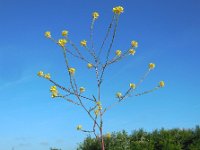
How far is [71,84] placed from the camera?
253 inches

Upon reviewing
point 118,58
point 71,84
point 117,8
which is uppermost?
point 117,8

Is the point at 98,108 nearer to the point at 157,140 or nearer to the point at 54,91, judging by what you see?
the point at 54,91

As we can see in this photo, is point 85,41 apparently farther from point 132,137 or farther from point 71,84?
point 132,137

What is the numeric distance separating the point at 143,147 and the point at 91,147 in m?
2.80

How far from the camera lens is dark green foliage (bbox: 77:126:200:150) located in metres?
12.5

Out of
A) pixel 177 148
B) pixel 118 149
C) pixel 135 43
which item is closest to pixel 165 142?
pixel 177 148

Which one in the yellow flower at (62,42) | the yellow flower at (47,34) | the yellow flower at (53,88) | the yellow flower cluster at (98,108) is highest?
the yellow flower at (47,34)

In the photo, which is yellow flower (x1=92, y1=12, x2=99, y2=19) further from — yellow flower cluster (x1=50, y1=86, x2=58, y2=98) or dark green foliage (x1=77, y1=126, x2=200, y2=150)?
dark green foliage (x1=77, y1=126, x2=200, y2=150)

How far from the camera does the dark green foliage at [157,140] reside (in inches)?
494

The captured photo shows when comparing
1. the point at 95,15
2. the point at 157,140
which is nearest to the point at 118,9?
the point at 95,15

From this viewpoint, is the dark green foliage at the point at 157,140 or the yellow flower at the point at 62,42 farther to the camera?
the dark green foliage at the point at 157,140

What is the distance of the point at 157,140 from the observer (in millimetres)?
13117

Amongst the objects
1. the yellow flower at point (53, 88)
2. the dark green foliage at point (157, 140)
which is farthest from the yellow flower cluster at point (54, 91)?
the dark green foliage at point (157, 140)

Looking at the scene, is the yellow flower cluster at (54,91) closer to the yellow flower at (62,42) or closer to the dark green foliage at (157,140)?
the yellow flower at (62,42)
